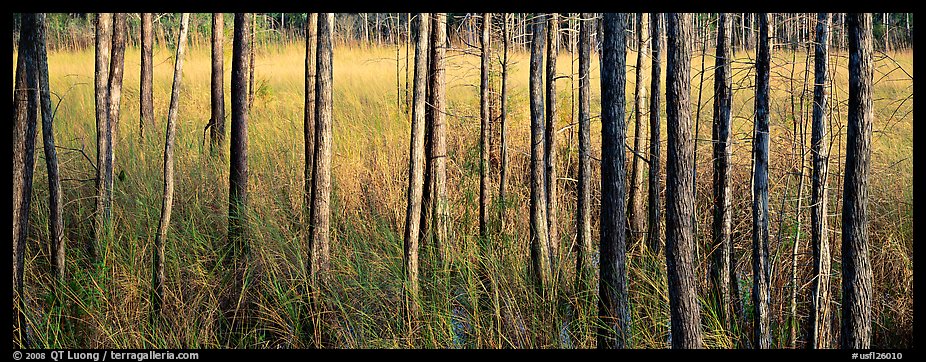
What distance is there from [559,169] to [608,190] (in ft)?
16.9

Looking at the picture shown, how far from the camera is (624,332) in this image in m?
4.11

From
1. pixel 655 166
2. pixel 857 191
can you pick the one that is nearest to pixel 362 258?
pixel 655 166

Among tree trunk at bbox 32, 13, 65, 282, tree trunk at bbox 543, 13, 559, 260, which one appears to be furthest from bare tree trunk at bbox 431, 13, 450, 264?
tree trunk at bbox 32, 13, 65, 282

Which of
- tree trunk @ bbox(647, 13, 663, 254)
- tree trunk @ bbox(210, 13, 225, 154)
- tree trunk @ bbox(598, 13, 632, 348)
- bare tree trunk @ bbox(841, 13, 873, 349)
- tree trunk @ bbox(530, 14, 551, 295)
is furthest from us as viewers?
tree trunk @ bbox(210, 13, 225, 154)

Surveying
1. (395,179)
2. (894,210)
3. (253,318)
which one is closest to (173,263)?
(253,318)

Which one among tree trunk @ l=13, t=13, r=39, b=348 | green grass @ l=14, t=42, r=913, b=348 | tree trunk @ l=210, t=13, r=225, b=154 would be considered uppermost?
tree trunk @ l=210, t=13, r=225, b=154

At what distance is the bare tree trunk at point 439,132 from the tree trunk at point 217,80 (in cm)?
182

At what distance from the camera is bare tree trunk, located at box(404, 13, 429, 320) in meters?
4.61

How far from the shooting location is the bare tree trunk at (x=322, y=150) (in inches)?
181

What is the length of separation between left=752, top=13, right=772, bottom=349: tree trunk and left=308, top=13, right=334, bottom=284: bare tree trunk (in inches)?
92.2

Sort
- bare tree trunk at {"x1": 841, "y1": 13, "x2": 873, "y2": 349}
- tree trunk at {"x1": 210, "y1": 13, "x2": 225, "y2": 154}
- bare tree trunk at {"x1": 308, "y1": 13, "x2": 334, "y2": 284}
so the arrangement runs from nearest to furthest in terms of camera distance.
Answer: bare tree trunk at {"x1": 841, "y1": 13, "x2": 873, "y2": 349}, bare tree trunk at {"x1": 308, "y1": 13, "x2": 334, "y2": 284}, tree trunk at {"x1": 210, "y1": 13, "x2": 225, "y2": 154}

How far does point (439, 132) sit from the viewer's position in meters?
5.21

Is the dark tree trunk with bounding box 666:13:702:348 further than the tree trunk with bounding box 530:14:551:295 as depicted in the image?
No

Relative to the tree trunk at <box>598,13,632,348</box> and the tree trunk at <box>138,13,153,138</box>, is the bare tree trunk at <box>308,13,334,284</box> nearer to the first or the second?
the tree trunk at <box>598,13,632,348</box>
